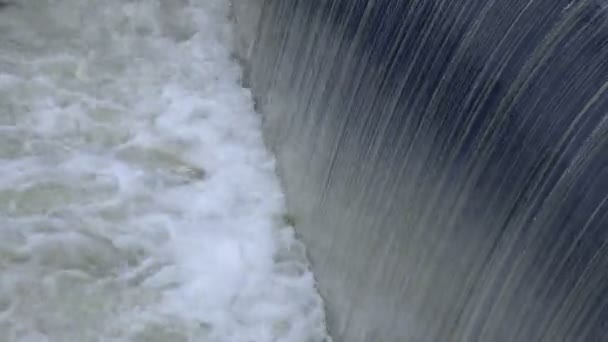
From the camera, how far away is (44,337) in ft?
13.0

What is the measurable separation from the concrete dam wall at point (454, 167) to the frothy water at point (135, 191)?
0.23 metres

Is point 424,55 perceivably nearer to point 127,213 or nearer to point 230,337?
point 230,337

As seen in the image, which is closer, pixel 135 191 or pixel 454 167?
pixel 454 167

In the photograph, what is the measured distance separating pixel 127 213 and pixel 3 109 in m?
0.89

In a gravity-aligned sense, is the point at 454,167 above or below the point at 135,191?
above

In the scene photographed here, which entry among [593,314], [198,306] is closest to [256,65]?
[198,306]

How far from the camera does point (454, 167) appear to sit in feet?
11.1

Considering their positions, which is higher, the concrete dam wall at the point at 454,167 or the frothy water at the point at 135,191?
the concrete dam wall at the point at 454,167

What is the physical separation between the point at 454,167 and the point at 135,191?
67.9 inches

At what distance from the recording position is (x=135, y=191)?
4668 mm

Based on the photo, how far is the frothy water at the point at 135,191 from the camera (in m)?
4.10

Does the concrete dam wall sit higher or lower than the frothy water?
higher

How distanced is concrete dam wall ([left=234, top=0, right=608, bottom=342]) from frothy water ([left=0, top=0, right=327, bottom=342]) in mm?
230

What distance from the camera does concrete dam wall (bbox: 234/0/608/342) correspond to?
9.61ft
